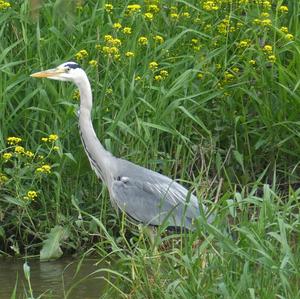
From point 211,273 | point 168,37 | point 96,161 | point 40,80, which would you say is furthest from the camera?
point 168,37

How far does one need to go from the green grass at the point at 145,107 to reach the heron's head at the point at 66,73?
0.22m

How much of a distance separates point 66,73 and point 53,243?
1.02 m

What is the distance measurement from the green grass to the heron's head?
0.74ft

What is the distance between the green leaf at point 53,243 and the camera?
250 inches

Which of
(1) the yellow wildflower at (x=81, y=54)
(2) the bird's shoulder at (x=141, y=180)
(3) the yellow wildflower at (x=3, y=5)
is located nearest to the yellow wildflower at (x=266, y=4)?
(1) the yellow wildflower at (x=81, y=54)

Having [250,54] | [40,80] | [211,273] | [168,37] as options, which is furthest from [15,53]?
[211,273]

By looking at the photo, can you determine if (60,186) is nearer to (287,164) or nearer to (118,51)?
(118,51)

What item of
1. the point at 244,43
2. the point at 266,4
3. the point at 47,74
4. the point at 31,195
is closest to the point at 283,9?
the point at 266,4

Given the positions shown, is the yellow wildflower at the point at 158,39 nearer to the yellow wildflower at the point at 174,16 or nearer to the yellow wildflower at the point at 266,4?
the yellow wildflower at the point at 174,16

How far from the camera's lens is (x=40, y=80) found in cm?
686

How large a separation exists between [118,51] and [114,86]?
0.26 m

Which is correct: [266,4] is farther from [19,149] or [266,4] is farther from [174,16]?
[19,149]

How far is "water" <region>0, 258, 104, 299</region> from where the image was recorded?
594 cm

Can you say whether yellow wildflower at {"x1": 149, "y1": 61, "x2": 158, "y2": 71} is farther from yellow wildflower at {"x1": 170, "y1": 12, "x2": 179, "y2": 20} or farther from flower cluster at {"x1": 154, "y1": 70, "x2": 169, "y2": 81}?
yellow wildflower at {"x1": 170, "y1": 12, "x2": 179, "y2": 20}
